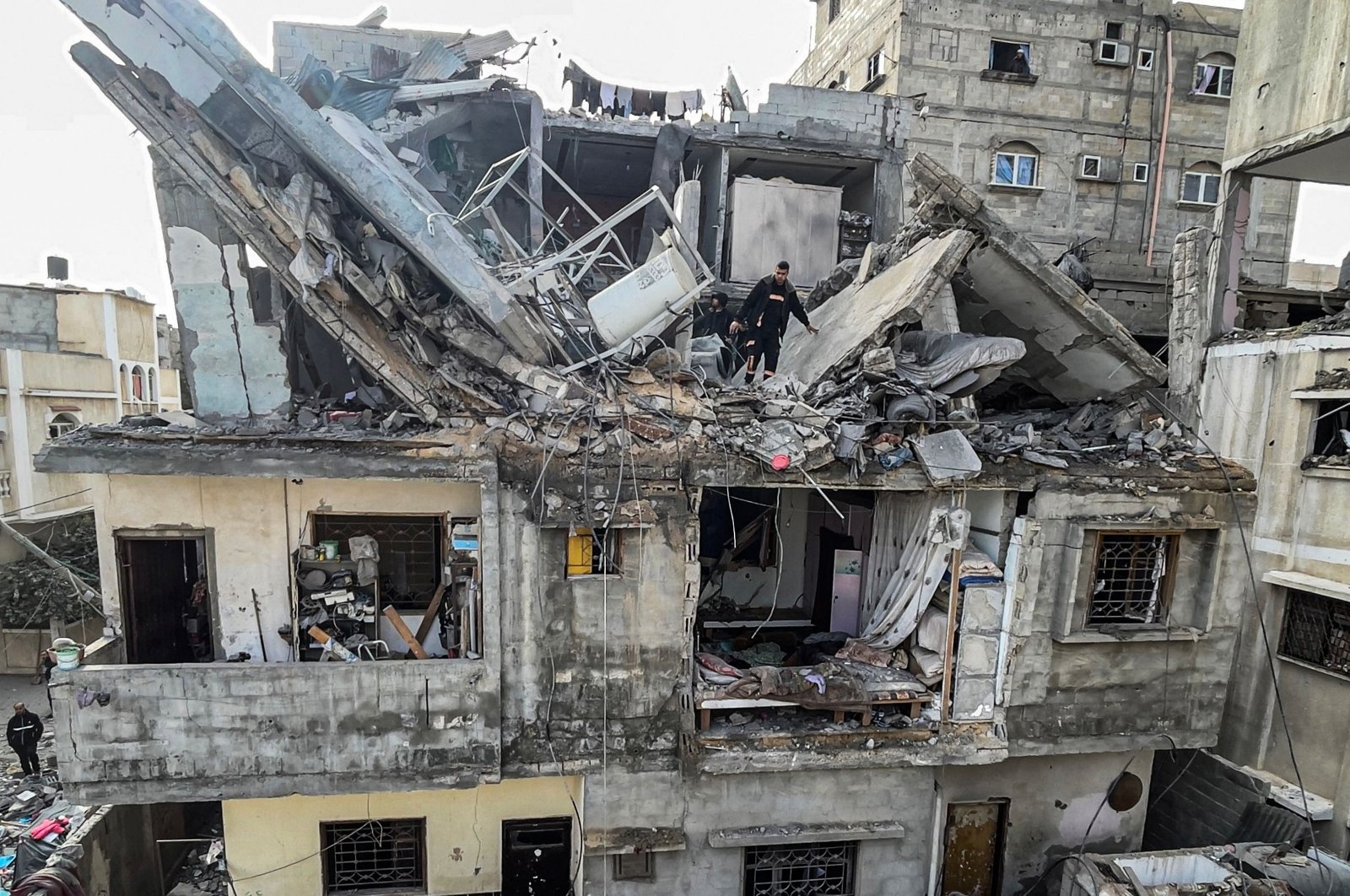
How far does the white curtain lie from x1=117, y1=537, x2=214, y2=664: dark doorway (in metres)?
9.49

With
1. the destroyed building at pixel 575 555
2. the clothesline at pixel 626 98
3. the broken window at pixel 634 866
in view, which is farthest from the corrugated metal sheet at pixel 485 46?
the broken window at pixel 634 866

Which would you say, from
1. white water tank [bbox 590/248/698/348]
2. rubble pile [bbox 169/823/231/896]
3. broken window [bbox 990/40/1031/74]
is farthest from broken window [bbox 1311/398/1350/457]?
rubble pile [bbox 169/823/231/896]

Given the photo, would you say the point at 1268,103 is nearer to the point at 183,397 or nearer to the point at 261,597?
the point at 261,597

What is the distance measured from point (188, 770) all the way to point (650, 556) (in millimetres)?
6144

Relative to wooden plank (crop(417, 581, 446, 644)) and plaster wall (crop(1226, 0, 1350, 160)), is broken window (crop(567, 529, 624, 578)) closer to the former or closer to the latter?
wooden plank (crop(417, 581, 446, 644))

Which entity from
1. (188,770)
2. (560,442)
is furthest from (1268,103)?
(188,770)

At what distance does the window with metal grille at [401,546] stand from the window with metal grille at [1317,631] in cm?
1511

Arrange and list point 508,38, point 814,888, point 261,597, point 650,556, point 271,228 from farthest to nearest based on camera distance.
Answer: point 508,38
point 814,888
point 261,597
point 650,556
point 271,228

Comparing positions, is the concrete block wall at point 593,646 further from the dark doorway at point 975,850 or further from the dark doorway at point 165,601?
the dark doorway at point 975,850

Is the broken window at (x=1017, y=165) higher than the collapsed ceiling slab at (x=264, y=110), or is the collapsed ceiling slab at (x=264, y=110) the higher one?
the broken window at (x=1017, y=165)

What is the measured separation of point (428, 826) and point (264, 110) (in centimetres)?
940

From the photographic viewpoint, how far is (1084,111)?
2125cm

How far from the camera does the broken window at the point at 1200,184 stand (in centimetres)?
2186

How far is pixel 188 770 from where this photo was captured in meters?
7.91
